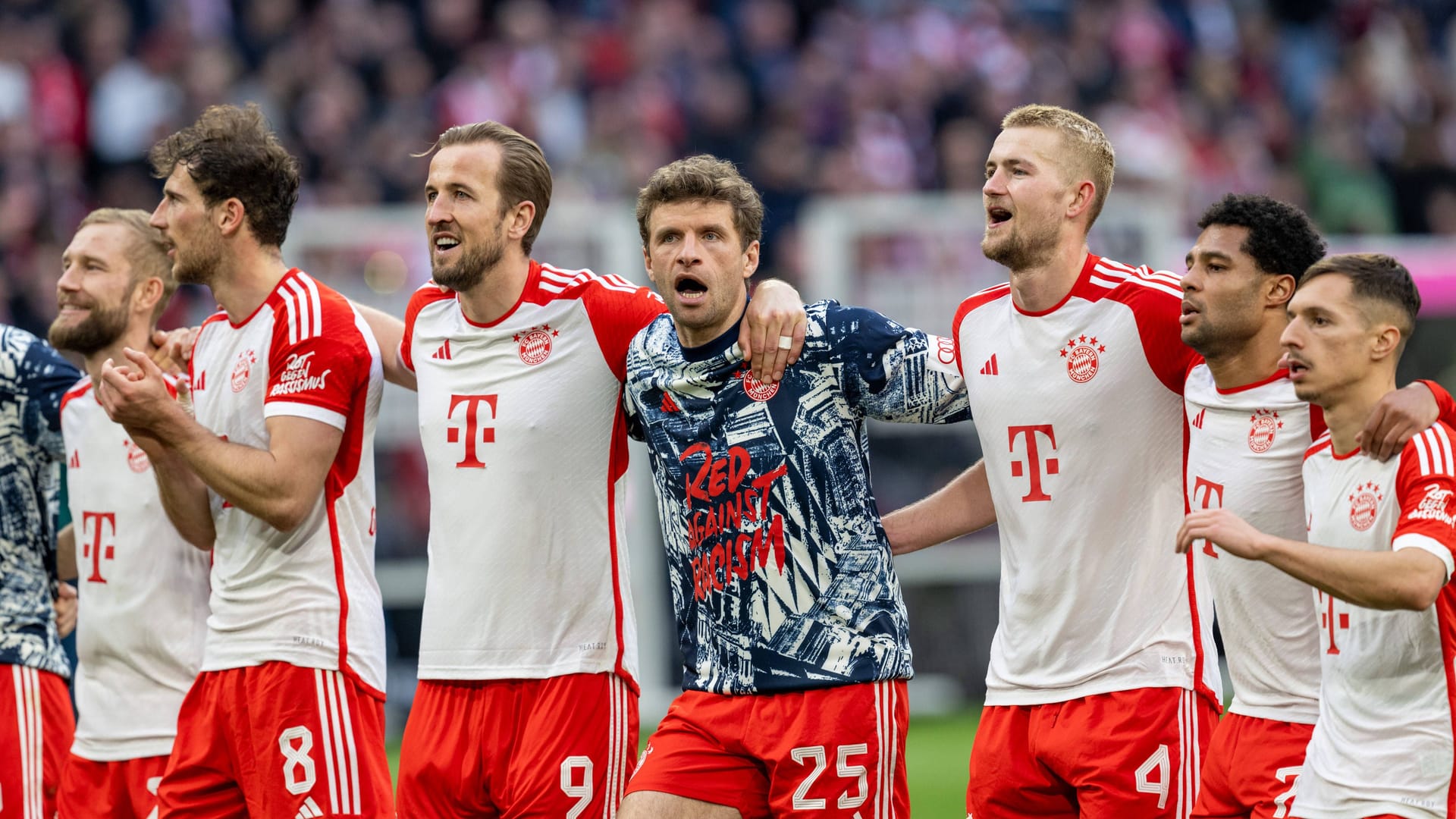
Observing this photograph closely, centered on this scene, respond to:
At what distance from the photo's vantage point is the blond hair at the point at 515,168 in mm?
6617

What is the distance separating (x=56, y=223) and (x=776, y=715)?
11619mm

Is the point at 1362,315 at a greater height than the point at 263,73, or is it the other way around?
the point at 263,73

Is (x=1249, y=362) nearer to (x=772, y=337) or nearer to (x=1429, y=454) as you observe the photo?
(x=1429, y=454)

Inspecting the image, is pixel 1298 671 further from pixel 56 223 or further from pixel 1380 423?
pixel 56 223

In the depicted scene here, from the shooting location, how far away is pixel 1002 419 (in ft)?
20.6

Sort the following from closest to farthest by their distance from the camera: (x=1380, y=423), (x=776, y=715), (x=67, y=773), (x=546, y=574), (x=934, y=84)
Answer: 1. (x=1380, y=423)
2. (x=776, y=715)
3. (x=546, y=574)
4. (x=67, y=773)
5. (x=934, y=84)

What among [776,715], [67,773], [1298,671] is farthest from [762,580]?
[67,773]

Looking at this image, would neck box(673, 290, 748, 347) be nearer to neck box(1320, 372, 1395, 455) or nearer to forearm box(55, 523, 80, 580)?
neck box(1320, 372, 1395, 455)

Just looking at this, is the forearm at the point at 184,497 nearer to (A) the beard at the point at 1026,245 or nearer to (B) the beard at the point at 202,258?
(B) the beard at the point at 202,258

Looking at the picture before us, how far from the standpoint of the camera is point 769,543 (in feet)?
19.6

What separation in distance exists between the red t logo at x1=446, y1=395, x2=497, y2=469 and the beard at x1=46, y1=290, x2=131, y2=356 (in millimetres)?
1745

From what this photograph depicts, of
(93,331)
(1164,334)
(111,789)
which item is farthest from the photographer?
(93,331)

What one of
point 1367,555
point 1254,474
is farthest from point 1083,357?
point 1367,555

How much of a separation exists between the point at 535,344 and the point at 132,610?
202 cm
